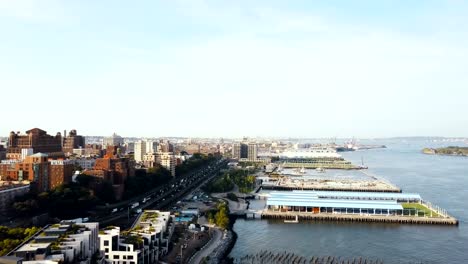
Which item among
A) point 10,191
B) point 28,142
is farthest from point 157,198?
point 28,142

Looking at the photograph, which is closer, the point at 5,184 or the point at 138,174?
the point at 5,184

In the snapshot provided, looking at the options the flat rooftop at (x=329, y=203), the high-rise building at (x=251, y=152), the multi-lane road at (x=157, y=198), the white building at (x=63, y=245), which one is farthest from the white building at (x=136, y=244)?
the high-rise building at (x=251, y=152)

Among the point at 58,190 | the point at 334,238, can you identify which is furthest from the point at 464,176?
the point at 58,190

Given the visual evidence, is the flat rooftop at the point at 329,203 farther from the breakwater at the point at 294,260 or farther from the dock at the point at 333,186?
the dock at the point at 333,186

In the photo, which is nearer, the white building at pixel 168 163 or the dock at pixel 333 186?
the dock at pixel 333 186

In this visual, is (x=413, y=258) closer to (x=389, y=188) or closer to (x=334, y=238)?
(x=334, y=238)

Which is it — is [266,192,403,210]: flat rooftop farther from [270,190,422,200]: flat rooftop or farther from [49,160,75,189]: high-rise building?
[49,160,75,189]: high-rise building
